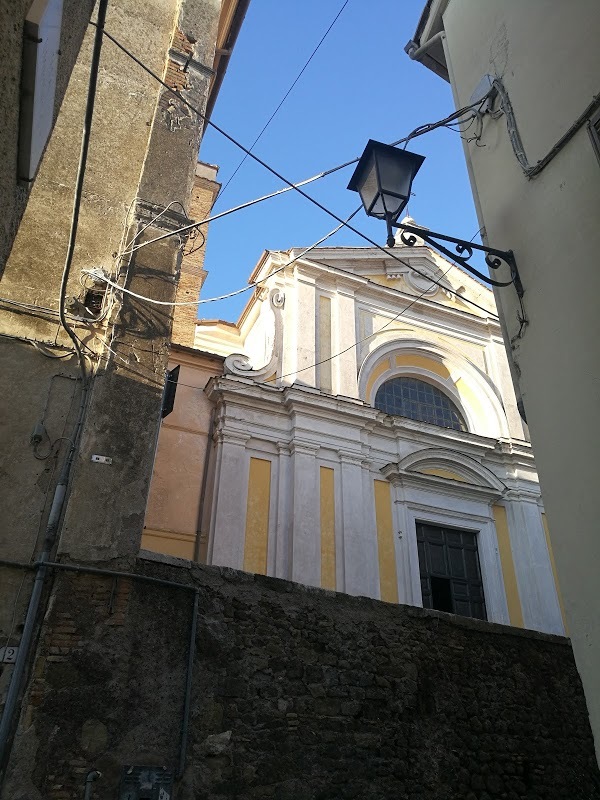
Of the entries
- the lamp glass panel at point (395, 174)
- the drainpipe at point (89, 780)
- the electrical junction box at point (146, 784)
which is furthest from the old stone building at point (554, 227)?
the drainpipe at point (89, 780)

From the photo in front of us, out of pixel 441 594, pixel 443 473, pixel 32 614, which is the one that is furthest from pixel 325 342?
pixel 32 614

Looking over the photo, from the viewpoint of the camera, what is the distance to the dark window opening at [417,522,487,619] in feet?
37.8

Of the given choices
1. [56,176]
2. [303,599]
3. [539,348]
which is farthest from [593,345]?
[56,176]

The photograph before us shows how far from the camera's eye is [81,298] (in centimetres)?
651

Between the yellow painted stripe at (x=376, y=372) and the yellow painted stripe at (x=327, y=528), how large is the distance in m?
2.42

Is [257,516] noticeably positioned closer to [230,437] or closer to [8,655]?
[230,437]

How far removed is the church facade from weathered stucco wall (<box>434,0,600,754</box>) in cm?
290

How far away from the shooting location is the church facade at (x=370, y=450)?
425 inches

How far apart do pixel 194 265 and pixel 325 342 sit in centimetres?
361

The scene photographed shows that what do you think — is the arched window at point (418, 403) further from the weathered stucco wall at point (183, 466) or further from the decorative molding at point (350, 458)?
the weathered stucco wall at point (183, 466)

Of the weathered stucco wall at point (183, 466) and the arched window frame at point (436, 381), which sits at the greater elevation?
the arched window frame at point (436, 381)

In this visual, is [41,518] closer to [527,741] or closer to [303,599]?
[303,599]

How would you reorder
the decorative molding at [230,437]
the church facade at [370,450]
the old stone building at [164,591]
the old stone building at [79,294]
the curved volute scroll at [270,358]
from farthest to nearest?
1. the curved volute scroll at [270,358]
2. the decorative molding at [230,437]
3. the church facade at [370,450]
4. the old stone building at [164,591]
5. the old stone building at [79,294]

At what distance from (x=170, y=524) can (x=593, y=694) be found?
723 cm
